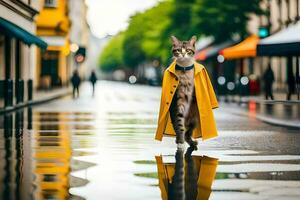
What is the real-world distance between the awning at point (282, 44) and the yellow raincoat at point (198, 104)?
498 inches

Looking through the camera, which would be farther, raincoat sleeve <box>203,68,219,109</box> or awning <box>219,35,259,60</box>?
awning <box>219,35,259,60</box>

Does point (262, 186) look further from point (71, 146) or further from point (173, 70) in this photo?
point (71, 146)

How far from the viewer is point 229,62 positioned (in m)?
67.7

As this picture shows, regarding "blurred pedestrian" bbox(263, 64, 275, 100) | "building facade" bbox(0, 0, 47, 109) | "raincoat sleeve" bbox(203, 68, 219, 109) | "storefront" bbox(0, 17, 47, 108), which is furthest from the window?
"raincoat sleeve" bbox(203, 68, 219, 109)

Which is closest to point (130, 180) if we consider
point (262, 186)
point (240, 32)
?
point (262, 186)

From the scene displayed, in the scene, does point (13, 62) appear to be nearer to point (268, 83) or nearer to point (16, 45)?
point (16, 45)

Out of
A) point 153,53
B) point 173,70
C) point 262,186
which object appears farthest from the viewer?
point 153,53

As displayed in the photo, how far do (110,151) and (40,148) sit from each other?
1.47 m

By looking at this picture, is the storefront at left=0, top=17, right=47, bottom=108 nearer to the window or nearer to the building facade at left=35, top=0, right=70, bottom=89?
the building facade at left=35, top=0, right=70, bottom=89

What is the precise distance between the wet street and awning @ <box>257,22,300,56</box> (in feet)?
22.2

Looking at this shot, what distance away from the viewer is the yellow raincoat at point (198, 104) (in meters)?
14.1

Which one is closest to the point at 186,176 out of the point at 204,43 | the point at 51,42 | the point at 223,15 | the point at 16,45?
the point at 16,45

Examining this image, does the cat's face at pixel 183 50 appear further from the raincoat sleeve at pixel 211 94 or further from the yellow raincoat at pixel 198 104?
the raincoat sleeve at pixel 211 94

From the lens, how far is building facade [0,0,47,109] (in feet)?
104
